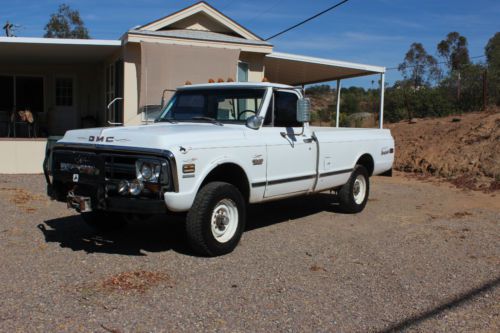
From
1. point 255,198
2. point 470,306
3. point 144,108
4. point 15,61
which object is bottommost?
point 470,306

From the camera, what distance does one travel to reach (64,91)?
1686 cm

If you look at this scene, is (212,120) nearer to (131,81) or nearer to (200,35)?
(131,81)

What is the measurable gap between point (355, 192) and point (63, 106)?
11.2 m

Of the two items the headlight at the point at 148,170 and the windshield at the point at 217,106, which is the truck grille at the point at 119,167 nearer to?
the headlight at the point at 148,170

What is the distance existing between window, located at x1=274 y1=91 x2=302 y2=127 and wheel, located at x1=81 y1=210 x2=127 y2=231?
7.75ft

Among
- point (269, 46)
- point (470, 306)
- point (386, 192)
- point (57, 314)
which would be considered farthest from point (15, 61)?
point (470, 306)

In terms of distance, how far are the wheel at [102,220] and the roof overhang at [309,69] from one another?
7.95 metres

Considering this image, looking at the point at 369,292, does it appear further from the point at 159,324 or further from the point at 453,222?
the point at 453,222

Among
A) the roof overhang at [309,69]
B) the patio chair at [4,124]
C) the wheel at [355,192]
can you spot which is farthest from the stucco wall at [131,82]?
the patio chair at [4,124]

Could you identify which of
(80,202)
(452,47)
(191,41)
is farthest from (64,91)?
(452,47)

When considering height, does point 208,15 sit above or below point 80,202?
above

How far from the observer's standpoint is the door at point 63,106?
55.0 feet

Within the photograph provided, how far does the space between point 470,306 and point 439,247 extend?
2.09 m

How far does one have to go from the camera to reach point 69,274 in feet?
17.1
